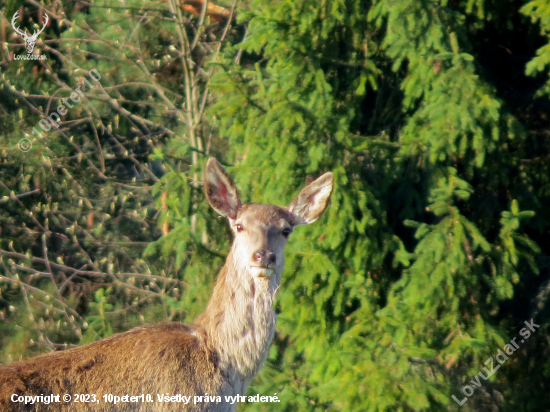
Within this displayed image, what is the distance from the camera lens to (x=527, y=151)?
9.06m

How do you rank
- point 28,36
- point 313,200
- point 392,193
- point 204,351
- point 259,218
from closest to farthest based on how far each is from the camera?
1. point 204,351
2. point 259,218
3. point 313,200
4. point 392,193
5. point 28,36

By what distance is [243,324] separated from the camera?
509 centimetres

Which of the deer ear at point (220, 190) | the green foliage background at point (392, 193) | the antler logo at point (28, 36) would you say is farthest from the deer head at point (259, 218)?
the antler logo at point (28, 36)

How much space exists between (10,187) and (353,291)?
6.39 m

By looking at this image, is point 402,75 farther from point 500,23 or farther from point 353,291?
point 353,291

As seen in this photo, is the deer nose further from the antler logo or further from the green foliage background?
the antler logo

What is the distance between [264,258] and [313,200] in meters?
0.81

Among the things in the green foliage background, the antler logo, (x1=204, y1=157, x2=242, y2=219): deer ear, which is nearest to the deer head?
(x1=204, y1=157, x2=242, y2=219): deer ear

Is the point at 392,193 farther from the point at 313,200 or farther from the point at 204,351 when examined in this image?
the point at 204,351

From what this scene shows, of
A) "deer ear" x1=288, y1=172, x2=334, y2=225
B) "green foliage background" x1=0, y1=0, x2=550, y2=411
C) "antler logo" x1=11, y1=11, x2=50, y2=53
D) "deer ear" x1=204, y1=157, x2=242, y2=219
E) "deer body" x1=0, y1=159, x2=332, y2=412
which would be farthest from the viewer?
"antler logo" x1=11, y1=11, x2=50, y2=53

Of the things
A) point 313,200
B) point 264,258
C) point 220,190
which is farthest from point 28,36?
point 264,258

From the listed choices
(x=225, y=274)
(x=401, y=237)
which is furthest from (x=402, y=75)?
(x=225, y=274)

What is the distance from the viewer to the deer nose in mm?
5050

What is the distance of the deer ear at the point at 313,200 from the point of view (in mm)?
5630
